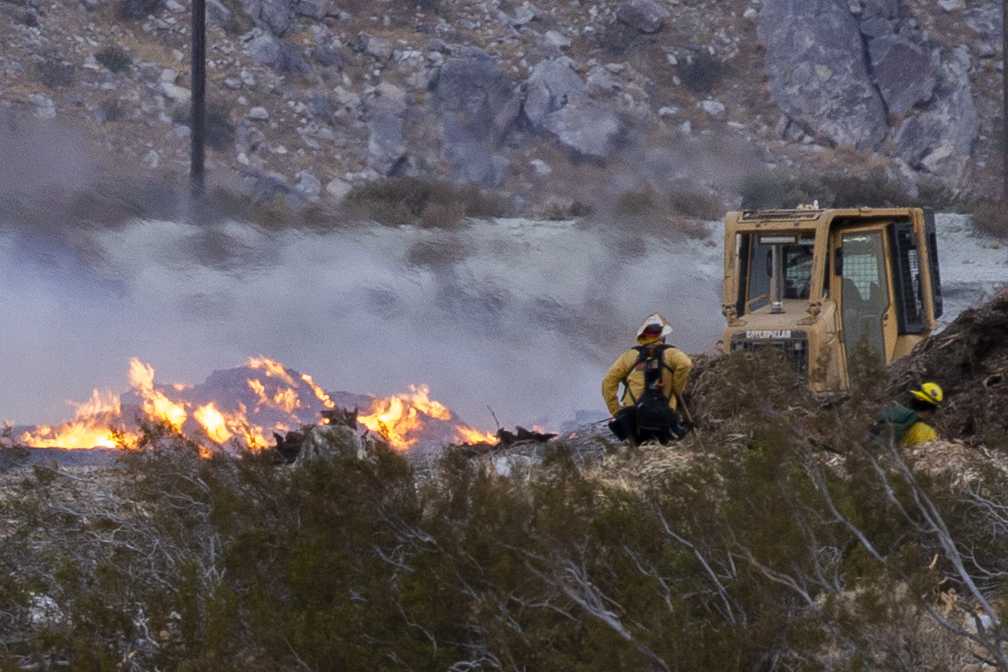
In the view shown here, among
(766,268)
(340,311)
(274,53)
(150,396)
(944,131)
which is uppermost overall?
(274,53)

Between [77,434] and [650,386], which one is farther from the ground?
[650,386]

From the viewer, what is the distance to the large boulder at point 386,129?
45.5m

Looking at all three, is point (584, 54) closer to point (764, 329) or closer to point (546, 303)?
point (546, 303)

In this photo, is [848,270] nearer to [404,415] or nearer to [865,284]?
[865,284]

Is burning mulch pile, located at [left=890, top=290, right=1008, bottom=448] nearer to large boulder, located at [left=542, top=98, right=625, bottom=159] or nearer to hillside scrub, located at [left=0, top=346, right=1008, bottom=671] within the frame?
hillside scrub, located at [left=0, top=346, right=1008, bottom=671]

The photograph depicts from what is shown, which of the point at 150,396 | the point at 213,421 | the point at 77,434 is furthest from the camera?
the point at 150,396

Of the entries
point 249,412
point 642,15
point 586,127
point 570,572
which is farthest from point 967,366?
point 642,15

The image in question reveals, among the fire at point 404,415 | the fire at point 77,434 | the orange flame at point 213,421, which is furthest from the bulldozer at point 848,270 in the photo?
the fire at point 77,434

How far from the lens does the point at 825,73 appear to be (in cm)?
4897

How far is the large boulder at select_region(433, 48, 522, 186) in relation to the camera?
150 feet

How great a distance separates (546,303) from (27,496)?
20.7m

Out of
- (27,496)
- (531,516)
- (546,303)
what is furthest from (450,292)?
(531,516)

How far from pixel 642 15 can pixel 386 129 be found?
31.5 feet

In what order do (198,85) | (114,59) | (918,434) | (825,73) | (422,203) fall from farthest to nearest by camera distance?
(825,73)
(114,59)
(422,203)
(198,85)
(918,434)
